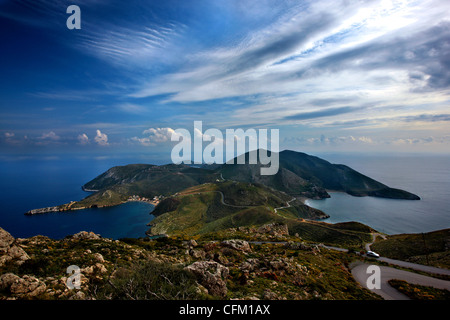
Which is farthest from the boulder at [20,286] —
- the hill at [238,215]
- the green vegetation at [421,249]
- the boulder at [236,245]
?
the hill at [238,215]

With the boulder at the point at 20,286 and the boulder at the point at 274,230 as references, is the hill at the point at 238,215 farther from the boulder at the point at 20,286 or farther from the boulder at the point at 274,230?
the boulder at the point at 20,286

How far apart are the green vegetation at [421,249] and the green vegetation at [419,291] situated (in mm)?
16893

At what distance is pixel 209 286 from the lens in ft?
40.7

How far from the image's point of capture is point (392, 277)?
89.4 ft

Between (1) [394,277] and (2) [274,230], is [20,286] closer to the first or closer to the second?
(1) [394,277]

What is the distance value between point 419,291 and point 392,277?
521 cm

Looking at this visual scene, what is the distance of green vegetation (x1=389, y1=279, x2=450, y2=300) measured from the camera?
70.4 ft

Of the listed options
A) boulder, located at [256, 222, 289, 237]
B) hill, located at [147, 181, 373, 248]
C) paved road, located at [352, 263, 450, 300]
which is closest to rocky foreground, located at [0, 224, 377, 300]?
paved road, located at [352, 263, 450, 300]

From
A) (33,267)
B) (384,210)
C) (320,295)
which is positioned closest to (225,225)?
(320,295)

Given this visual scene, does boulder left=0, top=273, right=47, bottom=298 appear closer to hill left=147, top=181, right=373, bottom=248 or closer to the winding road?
the winding road
